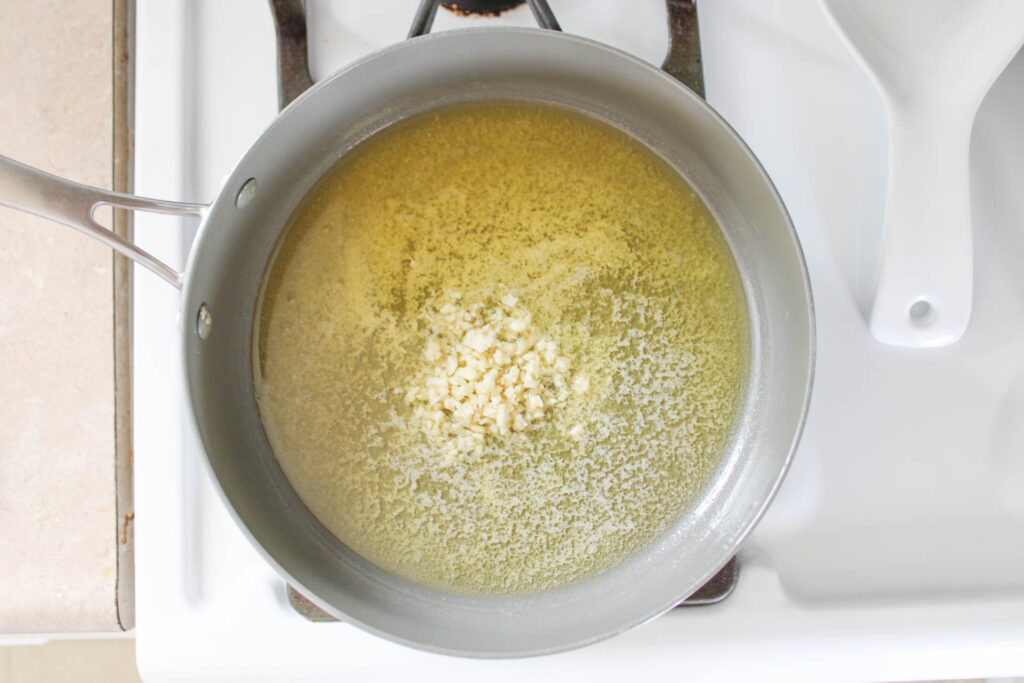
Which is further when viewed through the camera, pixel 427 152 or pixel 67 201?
pixel 427 152

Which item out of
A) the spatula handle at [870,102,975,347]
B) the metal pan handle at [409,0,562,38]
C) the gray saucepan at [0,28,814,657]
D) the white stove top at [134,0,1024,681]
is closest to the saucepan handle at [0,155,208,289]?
the gray saucepan at [0,28,814,657]

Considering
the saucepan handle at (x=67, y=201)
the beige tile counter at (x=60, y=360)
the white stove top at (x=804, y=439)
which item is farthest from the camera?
the beige tile counter at (x=60, y=360)

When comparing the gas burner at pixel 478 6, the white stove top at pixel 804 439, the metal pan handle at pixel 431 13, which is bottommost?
the white stove top at pixel 804 439

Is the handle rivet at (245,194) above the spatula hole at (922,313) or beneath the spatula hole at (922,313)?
above

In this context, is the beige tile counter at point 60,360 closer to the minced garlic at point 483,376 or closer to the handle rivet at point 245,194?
the handle rivet at point 245,194

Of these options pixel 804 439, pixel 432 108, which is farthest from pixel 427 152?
pixel 804 439

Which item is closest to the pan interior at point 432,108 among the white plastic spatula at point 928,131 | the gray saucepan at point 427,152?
the gray saucepan at point 427,152

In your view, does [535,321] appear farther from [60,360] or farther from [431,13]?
[60,360]

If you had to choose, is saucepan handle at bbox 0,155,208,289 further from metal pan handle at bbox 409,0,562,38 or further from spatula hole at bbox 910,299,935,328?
spatula hole at bbox 910,299,935,328
